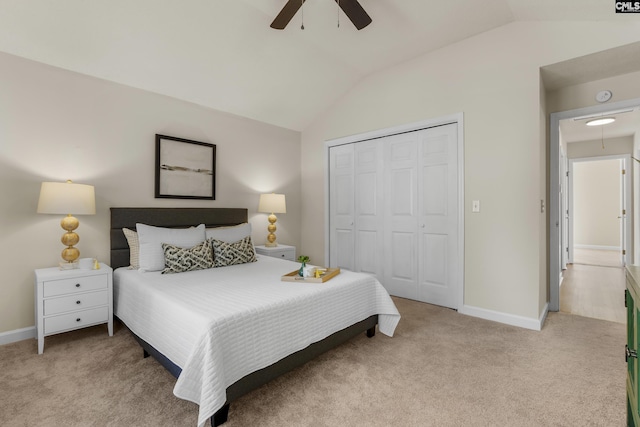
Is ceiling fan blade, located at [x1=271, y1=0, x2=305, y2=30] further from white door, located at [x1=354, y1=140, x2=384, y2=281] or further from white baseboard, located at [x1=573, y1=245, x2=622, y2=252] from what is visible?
white baseboard, located at [x1=573, y1=245, x2=622, y2=252]

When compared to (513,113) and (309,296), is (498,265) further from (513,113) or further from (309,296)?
(309,296)

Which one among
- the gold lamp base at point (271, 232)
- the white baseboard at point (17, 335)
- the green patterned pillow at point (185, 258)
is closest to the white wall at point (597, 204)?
the gold lamp base at point (271, 232)

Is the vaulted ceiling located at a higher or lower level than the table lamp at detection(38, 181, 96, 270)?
higher

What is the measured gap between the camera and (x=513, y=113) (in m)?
2.93

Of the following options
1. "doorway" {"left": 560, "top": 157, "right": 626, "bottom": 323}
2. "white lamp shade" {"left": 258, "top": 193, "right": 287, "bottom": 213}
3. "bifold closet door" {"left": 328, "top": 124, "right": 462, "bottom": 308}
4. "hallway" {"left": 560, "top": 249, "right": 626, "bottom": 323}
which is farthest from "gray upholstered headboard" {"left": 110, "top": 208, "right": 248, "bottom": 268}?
"doorway" {"left": 560, "top": 157, "right": 626, "bottom": 323}

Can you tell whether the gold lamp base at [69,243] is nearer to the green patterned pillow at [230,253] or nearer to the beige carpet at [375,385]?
the beige carpet at [375,385]

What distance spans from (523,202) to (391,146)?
1.60 m

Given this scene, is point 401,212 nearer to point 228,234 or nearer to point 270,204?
point 270,204

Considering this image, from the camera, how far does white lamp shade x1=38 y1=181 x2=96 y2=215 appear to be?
242 cm

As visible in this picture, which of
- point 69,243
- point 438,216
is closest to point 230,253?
point 69,243

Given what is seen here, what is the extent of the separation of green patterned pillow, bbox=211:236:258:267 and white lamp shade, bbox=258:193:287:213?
98 centimetres

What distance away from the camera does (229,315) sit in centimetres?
163

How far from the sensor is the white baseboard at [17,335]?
2.50 metres

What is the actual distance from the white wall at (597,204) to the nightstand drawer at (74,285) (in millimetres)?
9860
